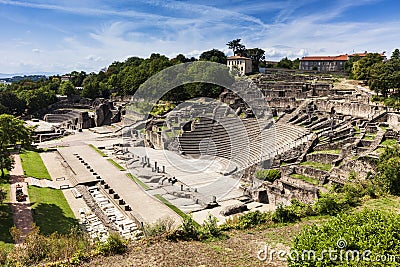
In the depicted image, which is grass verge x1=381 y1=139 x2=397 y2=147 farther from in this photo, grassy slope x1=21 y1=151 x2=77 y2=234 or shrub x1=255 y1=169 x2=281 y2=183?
grassy slope x1=21 y1=151 x2=77 y2=234

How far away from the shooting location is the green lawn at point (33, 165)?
33.2 meters

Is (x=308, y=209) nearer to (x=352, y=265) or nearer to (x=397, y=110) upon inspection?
(x=352, y=265)

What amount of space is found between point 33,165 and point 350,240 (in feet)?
120

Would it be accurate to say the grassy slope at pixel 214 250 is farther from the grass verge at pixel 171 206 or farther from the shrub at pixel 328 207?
the grass verge at pixel 171 206

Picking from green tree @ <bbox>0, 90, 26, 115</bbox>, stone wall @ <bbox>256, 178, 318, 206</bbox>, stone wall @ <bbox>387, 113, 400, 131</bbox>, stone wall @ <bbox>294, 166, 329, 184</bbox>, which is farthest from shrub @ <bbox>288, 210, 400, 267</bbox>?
green tree @ <bbox>0, 90, 26, 115</bbox>

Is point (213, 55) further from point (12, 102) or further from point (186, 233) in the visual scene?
point (186, 233)

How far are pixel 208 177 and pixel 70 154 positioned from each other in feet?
70.6

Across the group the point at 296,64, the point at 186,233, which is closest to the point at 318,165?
the point at 186,233

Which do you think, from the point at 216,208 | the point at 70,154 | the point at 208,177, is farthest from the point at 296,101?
the point at 70,154

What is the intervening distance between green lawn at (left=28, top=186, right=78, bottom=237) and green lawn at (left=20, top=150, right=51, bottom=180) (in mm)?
5459

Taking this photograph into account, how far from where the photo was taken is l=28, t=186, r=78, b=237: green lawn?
21.0 meters

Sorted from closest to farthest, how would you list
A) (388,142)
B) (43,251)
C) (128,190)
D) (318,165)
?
(43,251) → (318,165) → (388,142) → (128,190)

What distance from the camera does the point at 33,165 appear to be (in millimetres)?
36656

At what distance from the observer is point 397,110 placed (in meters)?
36.2
